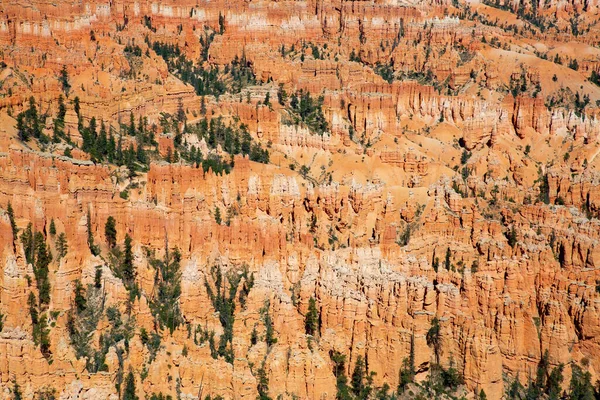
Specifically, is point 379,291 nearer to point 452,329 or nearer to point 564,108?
point 452,329

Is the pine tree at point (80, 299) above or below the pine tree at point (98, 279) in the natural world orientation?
below

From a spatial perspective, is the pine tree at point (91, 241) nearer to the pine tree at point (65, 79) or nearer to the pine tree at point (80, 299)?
the pine tree at point (80, 299)

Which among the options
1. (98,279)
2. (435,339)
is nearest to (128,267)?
(98,279)

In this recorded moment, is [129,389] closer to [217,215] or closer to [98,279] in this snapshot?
[98,279]

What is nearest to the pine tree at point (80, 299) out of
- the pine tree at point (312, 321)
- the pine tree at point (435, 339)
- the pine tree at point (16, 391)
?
the pine tree at point (16, 391)

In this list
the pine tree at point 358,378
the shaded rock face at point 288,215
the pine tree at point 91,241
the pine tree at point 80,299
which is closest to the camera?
the pine tree at point 80,299

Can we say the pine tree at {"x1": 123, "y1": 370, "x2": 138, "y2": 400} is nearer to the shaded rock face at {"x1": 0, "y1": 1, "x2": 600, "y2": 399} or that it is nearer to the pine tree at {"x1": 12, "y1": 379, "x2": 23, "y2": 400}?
the shaded rock face at {"x1": 0, "y1": 1, "x2": 600, "y2": 399}

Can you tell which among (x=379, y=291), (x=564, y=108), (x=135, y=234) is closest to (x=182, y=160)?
(x=135, y=234)

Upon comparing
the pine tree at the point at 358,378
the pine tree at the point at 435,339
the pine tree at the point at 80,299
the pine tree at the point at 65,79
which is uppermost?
the pine tree at the point at 65,79
